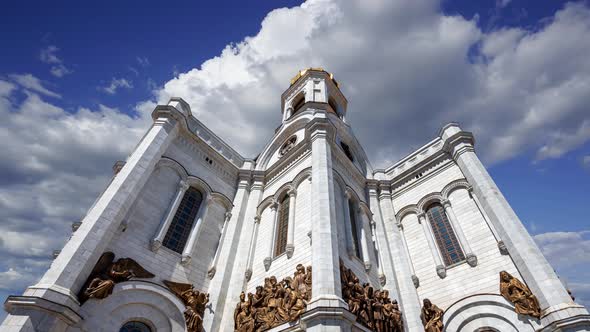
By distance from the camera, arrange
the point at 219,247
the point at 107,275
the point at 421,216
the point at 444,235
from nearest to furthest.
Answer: the point at 107,275 < the point at 219,247 < the point at 444,235 < the point at 421,216

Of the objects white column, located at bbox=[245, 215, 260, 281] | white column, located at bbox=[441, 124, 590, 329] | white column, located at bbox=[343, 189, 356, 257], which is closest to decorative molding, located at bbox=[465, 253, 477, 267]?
white column, located at bbox=[441, 124, 590, 329]

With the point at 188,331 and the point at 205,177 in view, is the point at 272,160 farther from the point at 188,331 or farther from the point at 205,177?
the point at 188,331

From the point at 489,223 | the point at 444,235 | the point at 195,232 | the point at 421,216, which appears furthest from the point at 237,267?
the point at 489,223

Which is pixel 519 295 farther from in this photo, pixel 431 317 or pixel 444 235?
pixel 444 235

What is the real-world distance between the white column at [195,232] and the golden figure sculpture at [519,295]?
1345 centimetres

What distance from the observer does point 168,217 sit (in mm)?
14148

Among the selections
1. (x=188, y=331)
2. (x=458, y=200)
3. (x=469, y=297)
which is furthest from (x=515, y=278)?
(x=188, y=331)

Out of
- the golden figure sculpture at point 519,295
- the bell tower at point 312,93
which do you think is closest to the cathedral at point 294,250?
the golden figure sculpture at point 519,295

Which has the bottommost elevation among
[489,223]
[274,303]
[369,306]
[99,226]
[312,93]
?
[274,303]

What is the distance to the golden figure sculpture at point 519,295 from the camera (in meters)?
10.9

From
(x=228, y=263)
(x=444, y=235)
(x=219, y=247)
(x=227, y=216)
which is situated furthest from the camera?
(x=227, y=216)

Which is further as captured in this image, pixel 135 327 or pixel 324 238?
pixel 324 238

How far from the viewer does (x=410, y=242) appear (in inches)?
663

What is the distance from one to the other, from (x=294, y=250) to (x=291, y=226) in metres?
1.40
